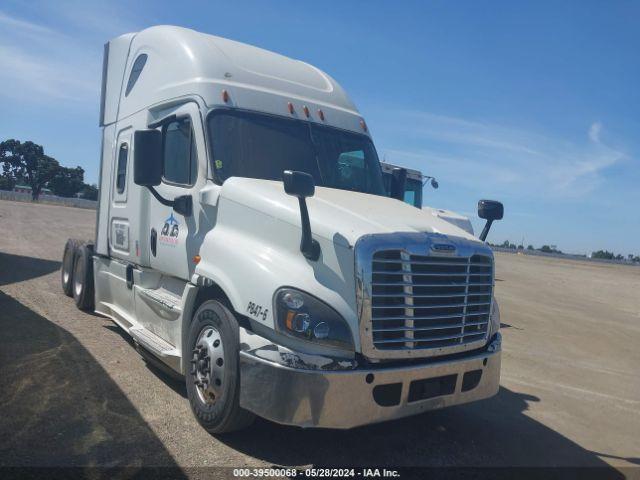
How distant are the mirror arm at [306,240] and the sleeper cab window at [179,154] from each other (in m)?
1.57

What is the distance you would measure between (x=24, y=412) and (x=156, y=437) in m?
1.15

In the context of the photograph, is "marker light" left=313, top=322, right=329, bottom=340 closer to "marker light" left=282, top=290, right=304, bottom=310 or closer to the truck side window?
"marker light" left=282, top=290, right=304, bottom=310

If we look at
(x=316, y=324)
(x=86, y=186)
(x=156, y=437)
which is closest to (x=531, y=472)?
(x=316, y=324)

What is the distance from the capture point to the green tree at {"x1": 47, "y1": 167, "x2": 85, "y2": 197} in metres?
89.4

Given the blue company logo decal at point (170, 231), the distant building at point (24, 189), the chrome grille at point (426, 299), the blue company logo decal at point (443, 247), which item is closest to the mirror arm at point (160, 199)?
the blue company logo decal at point (170, 231)

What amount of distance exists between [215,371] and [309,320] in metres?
1.00

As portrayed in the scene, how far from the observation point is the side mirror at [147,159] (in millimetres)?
4887

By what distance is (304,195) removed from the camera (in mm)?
3842

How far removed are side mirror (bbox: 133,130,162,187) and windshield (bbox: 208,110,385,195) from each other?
0.51m

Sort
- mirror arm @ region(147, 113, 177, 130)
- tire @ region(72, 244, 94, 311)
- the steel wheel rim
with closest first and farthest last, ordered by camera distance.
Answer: the steel wheel rim < mirror arm @ region(147, 113, 177, 130) < tire @ region(72, 244, 94, 311)

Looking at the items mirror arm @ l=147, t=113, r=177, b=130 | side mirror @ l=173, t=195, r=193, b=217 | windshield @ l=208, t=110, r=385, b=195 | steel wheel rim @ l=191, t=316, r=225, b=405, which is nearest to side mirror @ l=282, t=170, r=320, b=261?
steel wheel rim @ l=191, t=316, r=225, b=405

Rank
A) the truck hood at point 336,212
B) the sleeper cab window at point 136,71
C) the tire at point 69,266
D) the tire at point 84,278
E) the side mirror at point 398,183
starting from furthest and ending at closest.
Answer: the tire at point 69,266, the tire at point 84,278, the side mirror at point 398,183, the sleeper cab window at point 136,71, the truck hood at point 336,212

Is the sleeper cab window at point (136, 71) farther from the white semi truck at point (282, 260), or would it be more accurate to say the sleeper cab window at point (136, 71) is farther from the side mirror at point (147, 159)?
the side mirror at point (147, 159)

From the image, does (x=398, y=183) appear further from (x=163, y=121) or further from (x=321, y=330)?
(x=321, y=330)
